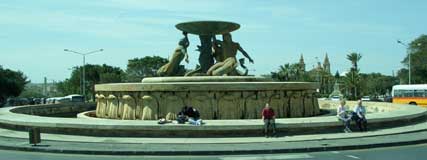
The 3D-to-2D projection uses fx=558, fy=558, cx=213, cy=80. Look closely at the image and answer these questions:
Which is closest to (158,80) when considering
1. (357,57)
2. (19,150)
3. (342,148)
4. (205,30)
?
(205,30)

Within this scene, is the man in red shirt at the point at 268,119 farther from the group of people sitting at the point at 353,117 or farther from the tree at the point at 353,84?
the tree at the point at 353,84

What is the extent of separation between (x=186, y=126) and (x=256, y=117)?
509 cm

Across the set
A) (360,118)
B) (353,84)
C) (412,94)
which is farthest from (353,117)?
(353,84)

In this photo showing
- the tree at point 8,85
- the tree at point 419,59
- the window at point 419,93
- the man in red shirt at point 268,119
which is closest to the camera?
the man in red shirt at point 268,119

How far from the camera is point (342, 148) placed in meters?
15.4

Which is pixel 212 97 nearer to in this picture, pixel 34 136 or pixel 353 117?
pixel 353 117

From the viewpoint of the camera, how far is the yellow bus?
43.5 metres

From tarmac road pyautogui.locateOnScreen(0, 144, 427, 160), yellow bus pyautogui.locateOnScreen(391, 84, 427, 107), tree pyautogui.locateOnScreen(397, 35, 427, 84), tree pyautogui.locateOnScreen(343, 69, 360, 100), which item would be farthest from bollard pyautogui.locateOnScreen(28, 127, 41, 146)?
tree pyautogui.locateOnScreen(397, 35, 427, 84)

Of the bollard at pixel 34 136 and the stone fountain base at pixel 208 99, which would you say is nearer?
the bollard at pixel 34 136

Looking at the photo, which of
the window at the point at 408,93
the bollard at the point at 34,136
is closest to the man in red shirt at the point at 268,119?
the bollard at the point at 34,136

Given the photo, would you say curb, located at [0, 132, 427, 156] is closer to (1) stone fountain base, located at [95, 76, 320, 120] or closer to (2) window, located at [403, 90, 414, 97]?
(1) stone fountain base, located at [95, 76, 320, 120]

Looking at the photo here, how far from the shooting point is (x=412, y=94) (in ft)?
147

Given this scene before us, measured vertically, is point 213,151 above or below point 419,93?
below

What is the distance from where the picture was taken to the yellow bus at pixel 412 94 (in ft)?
143
